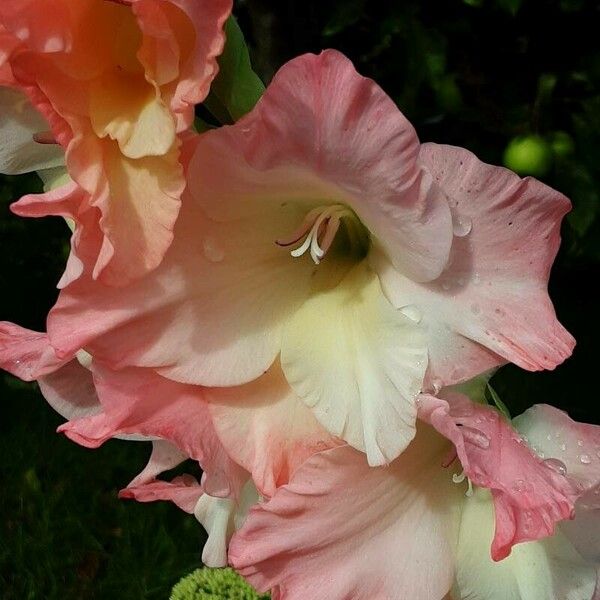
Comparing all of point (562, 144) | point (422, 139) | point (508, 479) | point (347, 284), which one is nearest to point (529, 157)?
point (562, 144)

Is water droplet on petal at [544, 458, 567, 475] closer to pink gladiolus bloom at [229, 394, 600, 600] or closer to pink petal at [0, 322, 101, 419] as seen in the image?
pink gladiolus bloom at [229, 394, 600, 600]

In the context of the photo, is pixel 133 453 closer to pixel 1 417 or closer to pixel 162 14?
pixel 1 417

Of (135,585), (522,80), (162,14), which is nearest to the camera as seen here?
(162,14)

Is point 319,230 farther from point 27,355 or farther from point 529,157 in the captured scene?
point 529,157

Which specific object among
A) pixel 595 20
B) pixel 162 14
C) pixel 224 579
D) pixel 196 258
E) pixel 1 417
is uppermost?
pixel 162 14

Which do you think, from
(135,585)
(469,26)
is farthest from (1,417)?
(469,26)

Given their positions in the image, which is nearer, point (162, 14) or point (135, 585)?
point (162, 14)

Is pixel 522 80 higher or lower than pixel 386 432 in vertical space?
lower

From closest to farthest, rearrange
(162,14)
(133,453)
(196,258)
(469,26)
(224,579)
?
(162,14)
(196,258)
(224,579)
(469,26)
(133,453)
